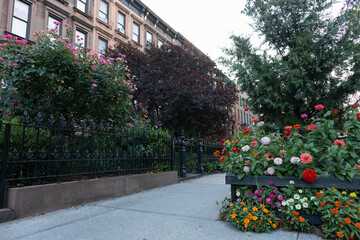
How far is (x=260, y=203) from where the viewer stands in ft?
10.1

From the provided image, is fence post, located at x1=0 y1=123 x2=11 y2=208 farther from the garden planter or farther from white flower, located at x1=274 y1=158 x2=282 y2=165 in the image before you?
white flower, located at x1=274 y1=158 x2=282 y2=165

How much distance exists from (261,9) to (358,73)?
6.19 metres

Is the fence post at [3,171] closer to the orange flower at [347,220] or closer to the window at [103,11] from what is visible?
the orange flower at [347,220]

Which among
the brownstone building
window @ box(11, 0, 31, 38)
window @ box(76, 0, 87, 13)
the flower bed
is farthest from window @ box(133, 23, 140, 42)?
the flower bed

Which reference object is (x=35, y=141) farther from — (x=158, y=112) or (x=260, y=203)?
(x=158, y=112)

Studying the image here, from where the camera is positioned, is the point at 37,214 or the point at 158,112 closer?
the point at 37,214

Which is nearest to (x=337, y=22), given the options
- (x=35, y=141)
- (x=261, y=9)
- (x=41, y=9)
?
(x=261, y=9)

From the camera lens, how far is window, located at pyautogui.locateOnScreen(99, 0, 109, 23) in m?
18.6

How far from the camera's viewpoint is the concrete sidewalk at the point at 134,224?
2.74 metres

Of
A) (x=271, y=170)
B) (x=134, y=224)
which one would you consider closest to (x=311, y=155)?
(x=271, y=170)

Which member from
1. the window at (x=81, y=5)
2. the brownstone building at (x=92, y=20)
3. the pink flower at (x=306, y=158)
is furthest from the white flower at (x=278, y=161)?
the window at (x=81, y=5)

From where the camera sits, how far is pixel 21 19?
43.8ft

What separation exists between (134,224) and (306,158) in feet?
7.73

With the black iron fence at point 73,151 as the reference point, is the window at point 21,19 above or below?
above
